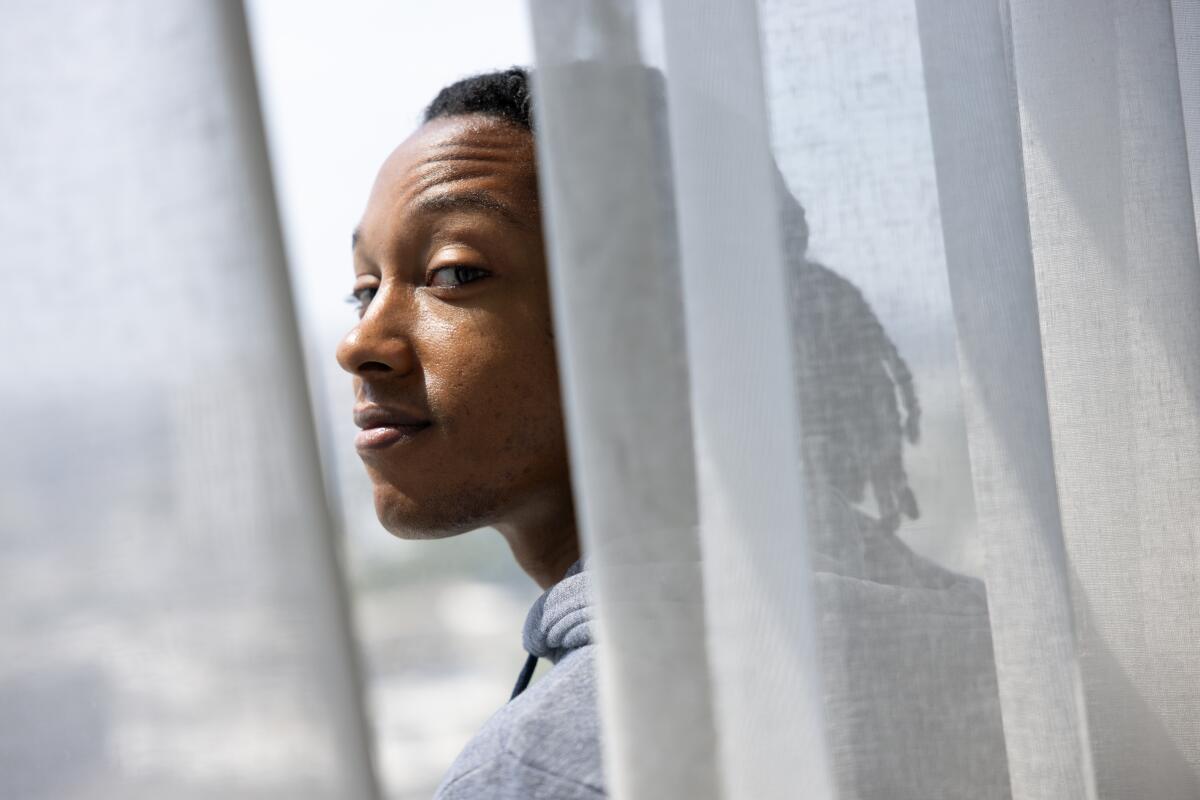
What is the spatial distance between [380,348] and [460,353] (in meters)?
0.07

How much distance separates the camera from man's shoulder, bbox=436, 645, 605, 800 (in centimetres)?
65

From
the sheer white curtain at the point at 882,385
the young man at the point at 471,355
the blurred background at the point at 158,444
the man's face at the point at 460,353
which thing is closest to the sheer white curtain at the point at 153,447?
the blurred background at the point at 158,444

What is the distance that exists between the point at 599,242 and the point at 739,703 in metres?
0.24

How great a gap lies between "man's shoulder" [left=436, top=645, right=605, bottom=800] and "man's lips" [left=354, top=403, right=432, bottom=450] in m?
0.31

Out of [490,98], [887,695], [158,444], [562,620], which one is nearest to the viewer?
[158,444]

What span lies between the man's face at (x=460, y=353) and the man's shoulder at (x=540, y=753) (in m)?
0.27

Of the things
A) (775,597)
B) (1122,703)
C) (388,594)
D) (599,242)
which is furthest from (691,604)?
(1122,703)

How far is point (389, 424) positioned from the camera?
0.98 m

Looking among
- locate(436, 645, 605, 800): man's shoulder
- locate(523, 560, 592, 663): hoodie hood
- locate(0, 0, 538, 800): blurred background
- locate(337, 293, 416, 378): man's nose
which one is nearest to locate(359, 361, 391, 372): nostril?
locate(337, 293, 416, 378): man's nose

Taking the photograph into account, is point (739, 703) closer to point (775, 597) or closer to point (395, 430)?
point (775, 597)

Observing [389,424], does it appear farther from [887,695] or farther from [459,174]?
[887,695]

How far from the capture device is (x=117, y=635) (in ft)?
1.38

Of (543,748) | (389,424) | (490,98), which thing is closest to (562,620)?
(543,748)

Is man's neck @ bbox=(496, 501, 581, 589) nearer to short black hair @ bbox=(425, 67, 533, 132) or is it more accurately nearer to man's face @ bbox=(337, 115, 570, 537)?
man's face @ bbox=(337, 115, 570, 537)
